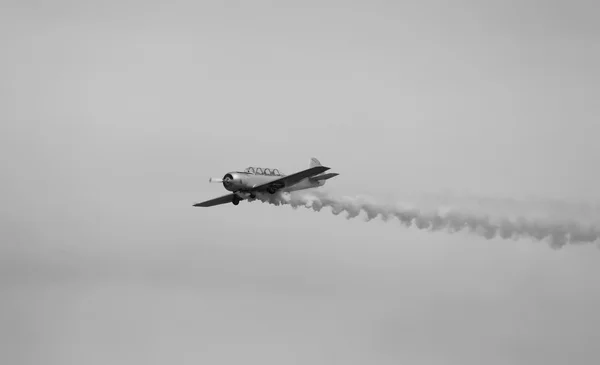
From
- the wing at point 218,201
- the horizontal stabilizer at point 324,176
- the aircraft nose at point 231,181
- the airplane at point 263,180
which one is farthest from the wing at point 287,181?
the wing at point 218,201

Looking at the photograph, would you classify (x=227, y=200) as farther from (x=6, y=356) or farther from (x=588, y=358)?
(x=6, y=356)

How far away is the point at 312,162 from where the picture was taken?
69.6 m

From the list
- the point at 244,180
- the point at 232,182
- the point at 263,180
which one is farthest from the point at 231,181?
the point at 263,180

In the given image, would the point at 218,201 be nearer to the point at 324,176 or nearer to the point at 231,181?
the point at 231,181

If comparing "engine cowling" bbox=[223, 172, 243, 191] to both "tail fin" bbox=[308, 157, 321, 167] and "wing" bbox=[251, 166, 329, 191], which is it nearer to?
"wing" bbox=[251, 166, 329, 191]

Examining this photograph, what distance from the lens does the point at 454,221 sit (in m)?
67.0

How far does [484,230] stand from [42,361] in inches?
4027

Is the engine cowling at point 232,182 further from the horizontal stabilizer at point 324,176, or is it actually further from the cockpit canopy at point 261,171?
the horizontal stabilizer at point 324,176

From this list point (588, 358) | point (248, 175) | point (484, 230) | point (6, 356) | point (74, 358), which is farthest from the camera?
point (6, 356)

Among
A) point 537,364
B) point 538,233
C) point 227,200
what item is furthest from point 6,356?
point 538,233

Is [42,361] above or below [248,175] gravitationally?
below

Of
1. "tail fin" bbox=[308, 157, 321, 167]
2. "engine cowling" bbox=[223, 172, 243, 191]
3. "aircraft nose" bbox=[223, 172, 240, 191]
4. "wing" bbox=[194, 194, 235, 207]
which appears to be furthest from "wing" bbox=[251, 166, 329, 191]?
"tail fin" bbox=[308, 157, 321, 167]

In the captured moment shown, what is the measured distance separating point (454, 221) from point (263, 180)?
14.6 m

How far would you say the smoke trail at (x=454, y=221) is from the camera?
64812mm
